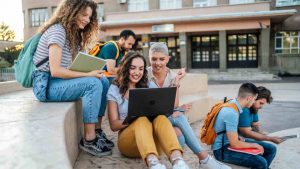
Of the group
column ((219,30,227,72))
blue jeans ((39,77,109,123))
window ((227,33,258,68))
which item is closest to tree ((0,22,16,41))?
window ((227,33,258,68))

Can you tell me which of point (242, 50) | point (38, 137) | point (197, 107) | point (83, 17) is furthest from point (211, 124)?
point (242, 50)

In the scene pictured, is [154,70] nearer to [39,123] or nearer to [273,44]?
[39,123]

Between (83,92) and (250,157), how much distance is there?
206cm

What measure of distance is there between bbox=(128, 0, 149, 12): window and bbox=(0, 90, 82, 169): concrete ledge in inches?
1161

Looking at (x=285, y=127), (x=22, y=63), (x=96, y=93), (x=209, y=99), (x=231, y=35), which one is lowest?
(x=285, y=127)

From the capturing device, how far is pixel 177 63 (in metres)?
31.7

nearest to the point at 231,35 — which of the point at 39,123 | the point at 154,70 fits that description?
the point at 154,70

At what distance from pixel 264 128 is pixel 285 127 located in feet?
1.50

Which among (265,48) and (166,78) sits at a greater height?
(265,48)

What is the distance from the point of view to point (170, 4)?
103 ft

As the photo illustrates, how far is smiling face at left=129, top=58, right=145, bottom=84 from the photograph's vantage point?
357cm

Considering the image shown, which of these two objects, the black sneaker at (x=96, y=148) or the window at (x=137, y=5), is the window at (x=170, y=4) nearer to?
the window at (x=137, y=5)

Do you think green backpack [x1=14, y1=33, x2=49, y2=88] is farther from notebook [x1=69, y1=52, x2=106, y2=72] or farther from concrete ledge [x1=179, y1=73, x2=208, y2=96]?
concrete ledge [x1=179, y1=73, x2=208, y2=96]

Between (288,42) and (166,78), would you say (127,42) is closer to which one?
(166,78)
